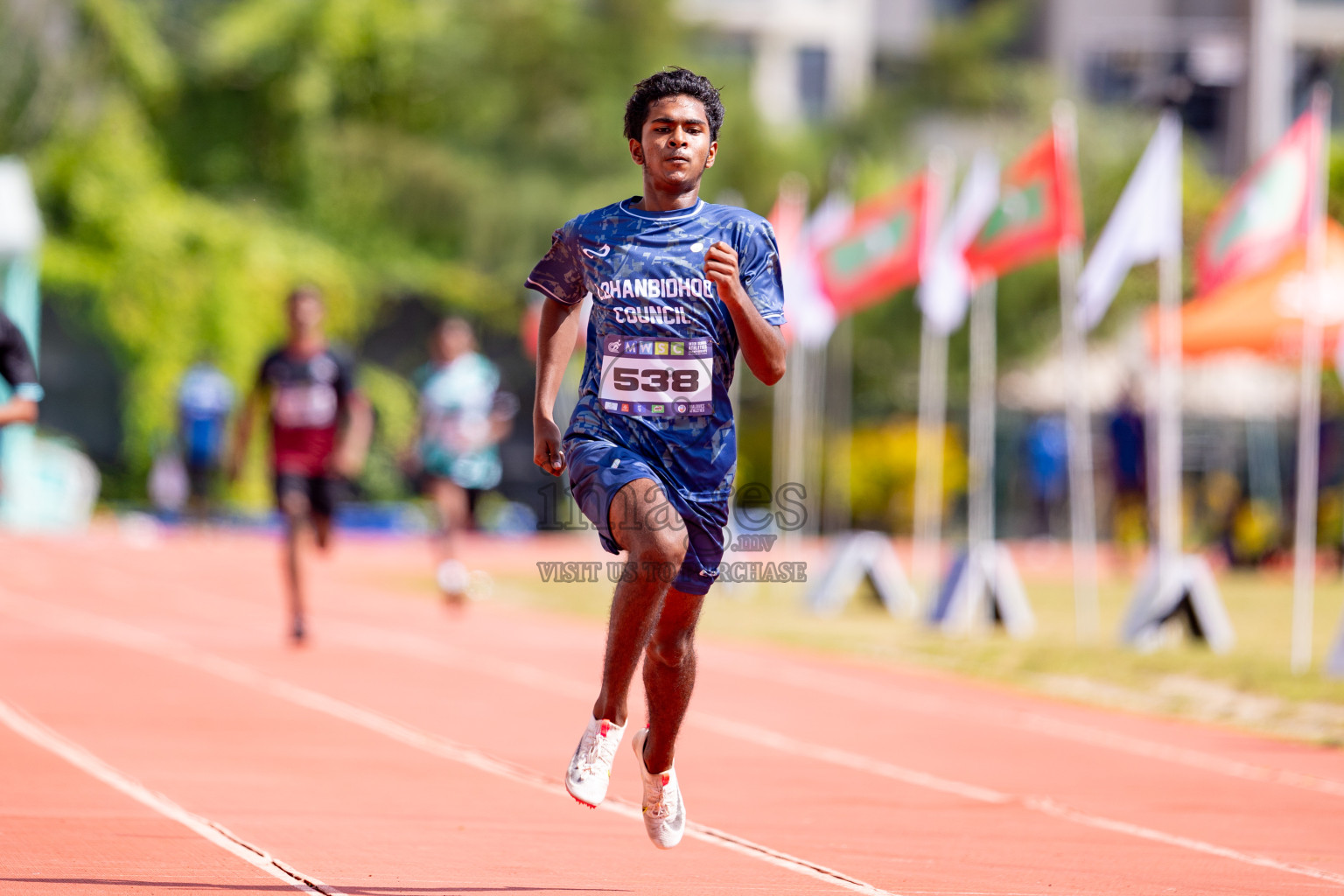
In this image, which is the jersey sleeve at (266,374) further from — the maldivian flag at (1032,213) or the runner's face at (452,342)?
the maldivian flag at (1032,213)

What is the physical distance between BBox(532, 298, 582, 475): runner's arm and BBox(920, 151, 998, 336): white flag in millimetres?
11613

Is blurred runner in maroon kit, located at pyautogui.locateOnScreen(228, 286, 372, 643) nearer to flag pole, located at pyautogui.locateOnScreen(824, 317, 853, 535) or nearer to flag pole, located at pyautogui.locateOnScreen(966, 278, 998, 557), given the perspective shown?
flag pole, located at pyautogui.locateOnScreen(966, 278, 998, 557)

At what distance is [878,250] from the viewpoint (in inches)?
736

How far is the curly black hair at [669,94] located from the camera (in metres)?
5.29

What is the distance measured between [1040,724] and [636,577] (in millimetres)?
5017

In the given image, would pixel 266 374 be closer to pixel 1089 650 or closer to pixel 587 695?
pixel 587 695

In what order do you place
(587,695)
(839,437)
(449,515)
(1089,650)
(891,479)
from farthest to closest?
(839,437) < (891,479) < (449,515) < (1089,650) < (587,695)

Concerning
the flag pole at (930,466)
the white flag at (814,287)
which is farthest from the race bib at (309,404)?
the flag pole at (930,466)

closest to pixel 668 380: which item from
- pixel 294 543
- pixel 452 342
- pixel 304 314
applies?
pixel 294 543

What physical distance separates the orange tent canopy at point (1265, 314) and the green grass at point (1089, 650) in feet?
8.02

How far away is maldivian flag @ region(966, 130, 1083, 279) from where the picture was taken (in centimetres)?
1498

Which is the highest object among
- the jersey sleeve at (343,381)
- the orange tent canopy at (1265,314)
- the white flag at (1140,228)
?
the white flag at (1140,228)

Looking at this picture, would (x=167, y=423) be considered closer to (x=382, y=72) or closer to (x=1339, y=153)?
(x=382, y=72)

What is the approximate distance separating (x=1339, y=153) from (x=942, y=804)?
31929mm
